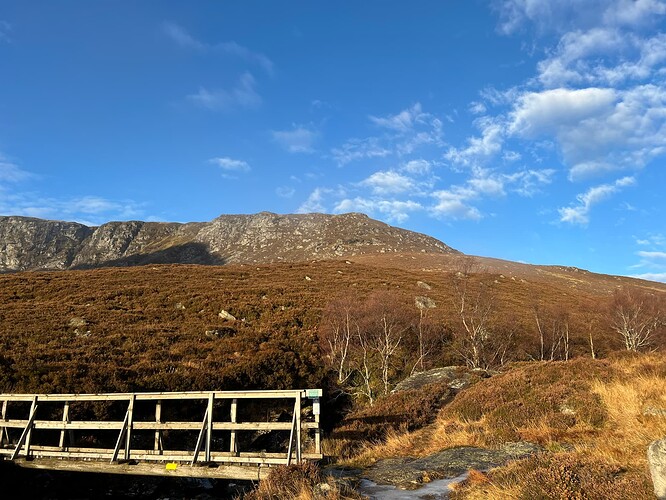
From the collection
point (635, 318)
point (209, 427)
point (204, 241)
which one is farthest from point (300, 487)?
point (204, 241)

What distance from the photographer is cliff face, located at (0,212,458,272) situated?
123 m

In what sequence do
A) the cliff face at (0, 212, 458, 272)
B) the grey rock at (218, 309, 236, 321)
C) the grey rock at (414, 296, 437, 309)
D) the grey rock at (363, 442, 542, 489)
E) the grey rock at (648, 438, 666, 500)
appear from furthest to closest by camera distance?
the cliff face at (0, 212, 458, 272), the grey rock at (414, 296, 437, 309), the grey rock at (218, 309, 236, 321), the grey rock at (363, 442, 542, 489), the grey rock at (648, 438, 666, 500)

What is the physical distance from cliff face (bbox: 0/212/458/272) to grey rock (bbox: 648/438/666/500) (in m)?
104

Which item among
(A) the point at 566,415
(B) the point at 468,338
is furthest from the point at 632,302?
(A) the point at 566,415

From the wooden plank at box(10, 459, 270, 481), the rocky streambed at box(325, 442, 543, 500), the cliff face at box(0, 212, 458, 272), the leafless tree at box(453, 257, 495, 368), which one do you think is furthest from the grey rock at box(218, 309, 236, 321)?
the cliff face at box(0, 212, 458, 272)

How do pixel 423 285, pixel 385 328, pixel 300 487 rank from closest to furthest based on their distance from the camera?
pixel 300 487 < pixel 385 328 < pixel 423 285

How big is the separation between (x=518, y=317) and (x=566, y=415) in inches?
1317

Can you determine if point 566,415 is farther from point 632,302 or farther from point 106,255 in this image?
point 106,255

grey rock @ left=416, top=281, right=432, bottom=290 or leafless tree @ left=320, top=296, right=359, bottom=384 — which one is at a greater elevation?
grey rock @ left=416, top=281, right=432, bottom=290

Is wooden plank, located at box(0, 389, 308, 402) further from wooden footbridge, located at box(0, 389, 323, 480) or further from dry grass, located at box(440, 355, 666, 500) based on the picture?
dry grass, located at box(440, 355, 666, 500)

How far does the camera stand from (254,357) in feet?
94.6

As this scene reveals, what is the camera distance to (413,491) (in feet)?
28.7

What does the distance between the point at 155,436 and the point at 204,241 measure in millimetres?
141310

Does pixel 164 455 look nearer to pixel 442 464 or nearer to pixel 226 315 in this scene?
pixel 442 464
